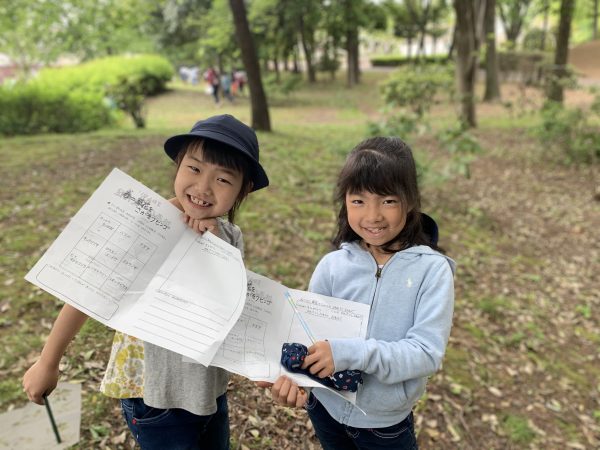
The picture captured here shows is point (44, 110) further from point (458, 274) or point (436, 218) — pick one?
point (458, 274)

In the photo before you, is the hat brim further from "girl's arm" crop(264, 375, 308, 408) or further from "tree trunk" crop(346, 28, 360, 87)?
"tree trunk" crop(346, 28, 360, 87)

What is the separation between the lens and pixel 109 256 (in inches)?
46.9

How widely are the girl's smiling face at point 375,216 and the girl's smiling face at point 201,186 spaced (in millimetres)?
403

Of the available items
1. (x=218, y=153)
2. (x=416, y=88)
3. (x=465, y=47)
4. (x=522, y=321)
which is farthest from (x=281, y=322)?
(x=465, y=47)

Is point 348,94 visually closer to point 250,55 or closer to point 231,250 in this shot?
point 250,55

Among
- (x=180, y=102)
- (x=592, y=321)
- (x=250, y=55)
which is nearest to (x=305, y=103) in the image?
(x=180, y=102)

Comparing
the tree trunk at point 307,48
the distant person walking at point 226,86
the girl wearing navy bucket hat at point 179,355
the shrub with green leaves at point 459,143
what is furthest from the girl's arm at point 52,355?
the tree trunk at point 307,48

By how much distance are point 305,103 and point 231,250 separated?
1810 centimetres

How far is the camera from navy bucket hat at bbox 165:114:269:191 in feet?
4.20

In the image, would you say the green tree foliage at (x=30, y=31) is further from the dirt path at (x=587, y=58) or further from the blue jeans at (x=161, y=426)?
the dirt path at (x=587, y=58)

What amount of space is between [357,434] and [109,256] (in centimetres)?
99

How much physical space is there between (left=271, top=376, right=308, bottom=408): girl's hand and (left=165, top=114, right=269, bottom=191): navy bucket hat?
25.3 inches

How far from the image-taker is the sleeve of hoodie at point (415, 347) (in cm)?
122

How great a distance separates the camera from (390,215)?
1.35 metres
